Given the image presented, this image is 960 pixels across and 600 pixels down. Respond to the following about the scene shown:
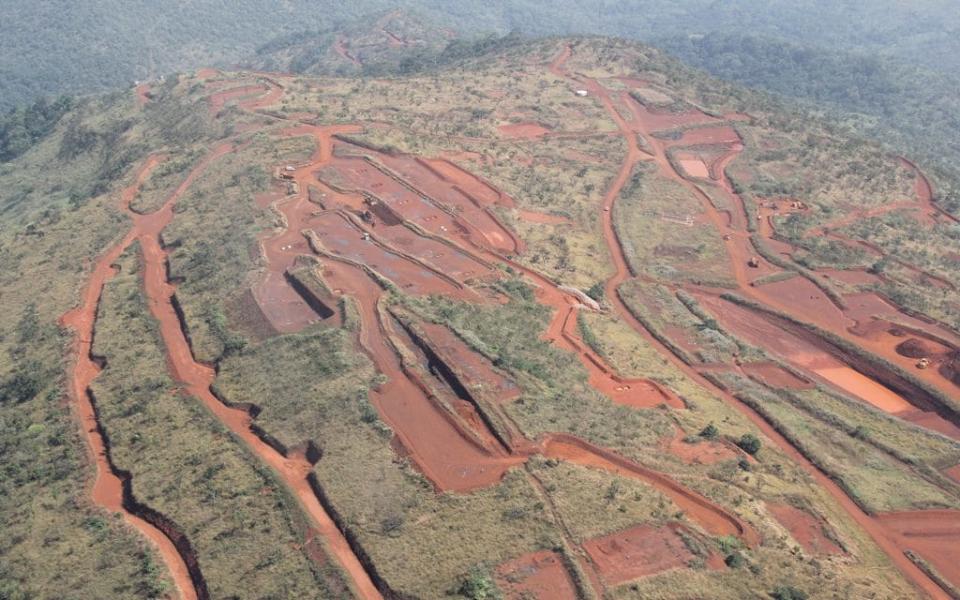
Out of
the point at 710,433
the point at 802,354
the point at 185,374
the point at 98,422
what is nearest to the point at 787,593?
the point at 710,433

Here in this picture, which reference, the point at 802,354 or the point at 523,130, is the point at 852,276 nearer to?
the point at 802,354

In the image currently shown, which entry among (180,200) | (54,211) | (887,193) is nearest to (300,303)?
(180,200)

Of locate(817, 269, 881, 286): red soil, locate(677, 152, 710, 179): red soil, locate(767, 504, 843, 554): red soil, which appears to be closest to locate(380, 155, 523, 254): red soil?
locate(677, 152, 710, 179): red soil

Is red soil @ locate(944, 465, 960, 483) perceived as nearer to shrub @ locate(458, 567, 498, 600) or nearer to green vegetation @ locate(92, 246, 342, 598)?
shrub @ locate(458, 567, 498, 600)

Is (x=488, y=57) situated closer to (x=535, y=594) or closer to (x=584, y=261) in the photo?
(x=584, y=261)

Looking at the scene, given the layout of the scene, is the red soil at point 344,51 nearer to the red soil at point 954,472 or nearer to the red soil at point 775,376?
the red soil at point 775,376
